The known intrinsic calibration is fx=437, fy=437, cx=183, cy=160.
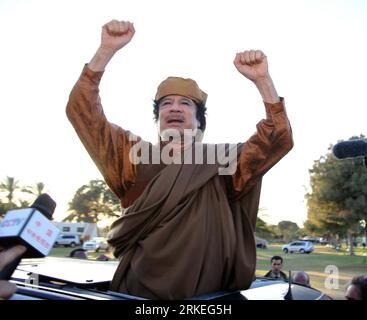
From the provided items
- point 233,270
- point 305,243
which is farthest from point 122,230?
point 305,243

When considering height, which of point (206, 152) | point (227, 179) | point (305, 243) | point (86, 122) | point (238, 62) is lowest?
point (305, 243)

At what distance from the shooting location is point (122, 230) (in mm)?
2307

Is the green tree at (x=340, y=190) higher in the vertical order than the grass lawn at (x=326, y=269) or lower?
higher

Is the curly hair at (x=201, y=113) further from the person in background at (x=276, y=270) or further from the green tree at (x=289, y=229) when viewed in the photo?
the green tree at (x=289, y=229)

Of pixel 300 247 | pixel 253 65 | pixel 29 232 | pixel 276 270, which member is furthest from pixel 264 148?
pixel 300 247

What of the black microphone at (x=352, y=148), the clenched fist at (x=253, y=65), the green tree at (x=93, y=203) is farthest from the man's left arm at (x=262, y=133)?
the green tree at (x=93, y=203)

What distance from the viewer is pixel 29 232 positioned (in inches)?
46.3

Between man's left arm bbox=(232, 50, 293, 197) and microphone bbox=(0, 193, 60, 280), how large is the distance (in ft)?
4.44

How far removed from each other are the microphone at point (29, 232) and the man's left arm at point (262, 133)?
53.2 inches

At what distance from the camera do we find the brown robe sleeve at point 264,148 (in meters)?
2.32

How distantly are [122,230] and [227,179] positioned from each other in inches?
25.9

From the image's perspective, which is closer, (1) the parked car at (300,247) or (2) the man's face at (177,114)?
(2) the man's face at (177,114)

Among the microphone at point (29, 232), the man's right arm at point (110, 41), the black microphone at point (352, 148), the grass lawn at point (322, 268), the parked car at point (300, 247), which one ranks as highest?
the man's right arm at point (110, 41)
